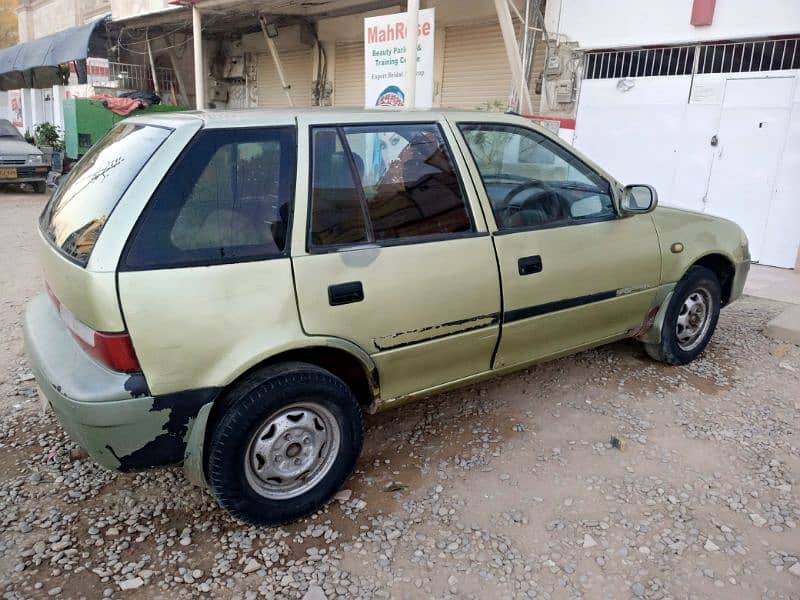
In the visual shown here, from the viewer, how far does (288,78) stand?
14734 mm

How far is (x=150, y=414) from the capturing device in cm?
234

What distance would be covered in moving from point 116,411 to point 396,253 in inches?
52.2

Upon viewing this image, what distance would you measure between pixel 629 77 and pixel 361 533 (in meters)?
7.06

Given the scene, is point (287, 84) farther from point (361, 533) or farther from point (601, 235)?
point (361, 533)

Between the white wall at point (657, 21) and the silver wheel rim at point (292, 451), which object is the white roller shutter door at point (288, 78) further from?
the silver wheel rim at point (292, 451)

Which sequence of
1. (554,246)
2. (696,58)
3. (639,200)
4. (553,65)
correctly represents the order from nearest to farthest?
1. (554,246)
2. (639,200)
3. (696,58)
4. (553,65)

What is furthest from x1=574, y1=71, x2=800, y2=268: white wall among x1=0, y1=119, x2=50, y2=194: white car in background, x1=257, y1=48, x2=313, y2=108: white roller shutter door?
x1=0, y1=119, x2=50, y2=194: white car in background

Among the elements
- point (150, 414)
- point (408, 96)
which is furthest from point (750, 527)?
point (408, 96)

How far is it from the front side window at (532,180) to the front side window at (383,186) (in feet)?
0.77

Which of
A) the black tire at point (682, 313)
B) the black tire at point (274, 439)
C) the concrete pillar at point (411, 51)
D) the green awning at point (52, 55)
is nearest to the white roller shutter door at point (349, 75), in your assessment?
the concrete pillar at point (411, 51)

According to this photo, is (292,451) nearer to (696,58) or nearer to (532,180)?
(532,180)

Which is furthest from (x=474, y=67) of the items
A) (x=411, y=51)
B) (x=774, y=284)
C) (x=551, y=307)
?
(x=551, y=307)

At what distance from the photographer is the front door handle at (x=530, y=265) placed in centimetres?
319

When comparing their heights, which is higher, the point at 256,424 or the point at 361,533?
the point at 256,424
